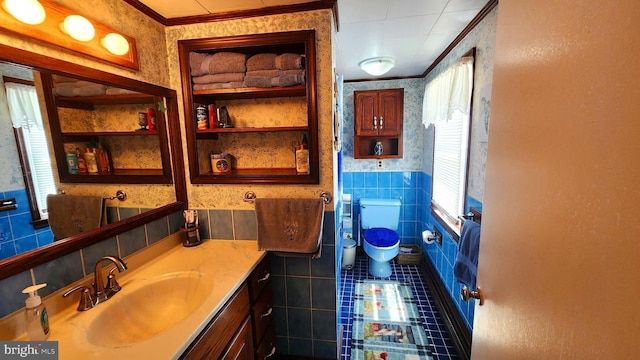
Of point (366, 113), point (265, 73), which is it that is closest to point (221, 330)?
point (265, 73)

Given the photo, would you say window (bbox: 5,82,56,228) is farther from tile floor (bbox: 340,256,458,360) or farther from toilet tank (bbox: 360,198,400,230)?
toilet tank (bbox: 360,198,400,230)

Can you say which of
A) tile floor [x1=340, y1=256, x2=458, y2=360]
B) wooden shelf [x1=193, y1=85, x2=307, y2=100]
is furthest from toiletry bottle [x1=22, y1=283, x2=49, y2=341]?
tile floor [x1=340, y1=256, x2=458, y2=360]

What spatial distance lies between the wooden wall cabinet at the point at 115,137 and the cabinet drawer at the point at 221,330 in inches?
32.4

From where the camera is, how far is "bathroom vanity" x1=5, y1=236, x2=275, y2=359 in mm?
797

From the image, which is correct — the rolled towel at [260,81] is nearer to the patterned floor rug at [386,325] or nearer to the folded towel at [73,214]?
the folded towel at [73,214]

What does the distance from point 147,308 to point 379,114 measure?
2648 mm

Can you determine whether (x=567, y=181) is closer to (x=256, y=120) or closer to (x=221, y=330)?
(x=221, y=330)

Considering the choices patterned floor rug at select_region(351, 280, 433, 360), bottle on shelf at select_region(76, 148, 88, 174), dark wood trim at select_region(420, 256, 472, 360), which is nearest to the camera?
bottle on shelf at select_region(76, 148, 88, 174)

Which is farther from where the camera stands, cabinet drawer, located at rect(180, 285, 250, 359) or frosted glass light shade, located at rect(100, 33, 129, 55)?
frosted glass light shade, located at rect(100, 33, 129, 55)

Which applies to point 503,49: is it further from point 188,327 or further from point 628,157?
point 188,327

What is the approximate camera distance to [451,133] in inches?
85.0

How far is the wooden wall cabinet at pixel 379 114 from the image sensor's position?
2844 mm

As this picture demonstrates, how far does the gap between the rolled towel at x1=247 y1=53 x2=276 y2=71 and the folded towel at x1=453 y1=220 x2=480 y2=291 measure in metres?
1.51

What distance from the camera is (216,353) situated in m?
0.96
